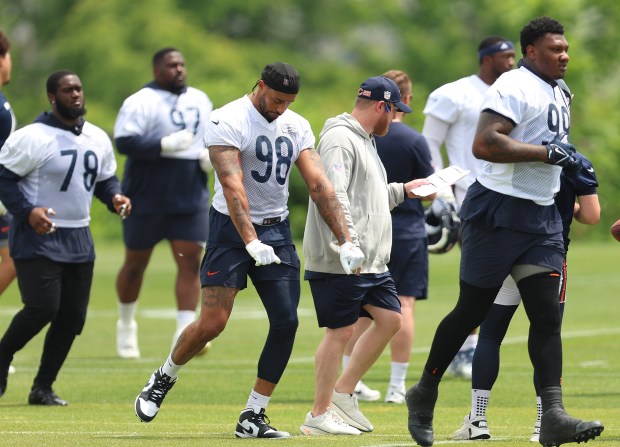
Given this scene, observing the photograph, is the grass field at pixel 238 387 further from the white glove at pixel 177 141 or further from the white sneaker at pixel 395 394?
the white glove at pixel 177 141

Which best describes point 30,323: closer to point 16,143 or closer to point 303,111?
point 16,143

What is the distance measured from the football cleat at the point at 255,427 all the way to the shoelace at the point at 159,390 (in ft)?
2.08

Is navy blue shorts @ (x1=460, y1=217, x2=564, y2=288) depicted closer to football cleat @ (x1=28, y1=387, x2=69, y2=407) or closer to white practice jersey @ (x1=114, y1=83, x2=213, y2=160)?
football cleat @ (x1=28, y1=387, x2=69, y2=407)

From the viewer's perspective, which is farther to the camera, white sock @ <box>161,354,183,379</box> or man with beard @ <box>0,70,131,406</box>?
man with beard @ <box>0,70,131,406</box>

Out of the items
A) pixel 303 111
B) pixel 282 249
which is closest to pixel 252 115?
pixel 282 249

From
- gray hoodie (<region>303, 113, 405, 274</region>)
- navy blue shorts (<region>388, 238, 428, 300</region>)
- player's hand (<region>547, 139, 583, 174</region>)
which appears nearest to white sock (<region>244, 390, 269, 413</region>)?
gray hoodie (<region>303, 113, 405, 274</region>)

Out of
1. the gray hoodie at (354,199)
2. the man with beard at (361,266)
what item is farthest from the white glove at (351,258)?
the gray hoodie at (354,199)

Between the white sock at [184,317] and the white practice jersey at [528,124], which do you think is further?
the white sock at [184,317]

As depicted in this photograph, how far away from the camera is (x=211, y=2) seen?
71125 millimetres

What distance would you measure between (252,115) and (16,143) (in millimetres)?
2413

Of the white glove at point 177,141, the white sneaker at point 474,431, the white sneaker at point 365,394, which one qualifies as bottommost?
the white sneaker at point 365,394

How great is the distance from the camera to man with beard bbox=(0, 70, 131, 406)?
10.7 m

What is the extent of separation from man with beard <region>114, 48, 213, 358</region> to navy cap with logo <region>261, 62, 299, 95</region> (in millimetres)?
5188

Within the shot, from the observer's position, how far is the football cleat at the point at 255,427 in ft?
29.0
